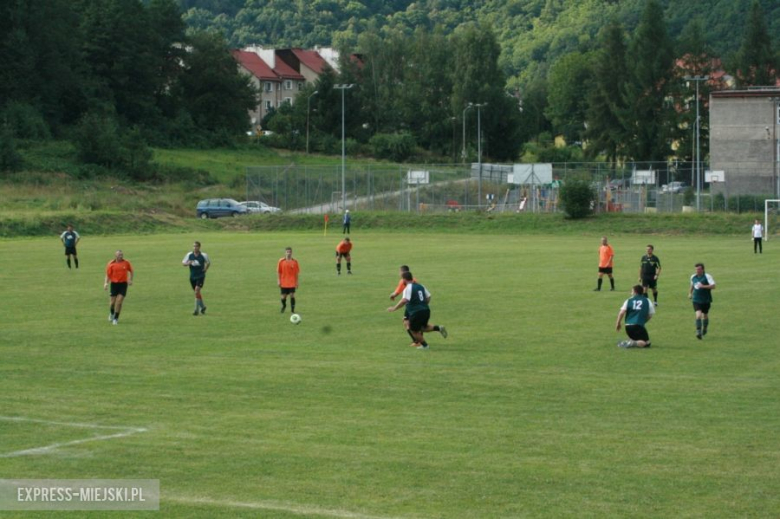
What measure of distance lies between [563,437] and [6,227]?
61.5 meters

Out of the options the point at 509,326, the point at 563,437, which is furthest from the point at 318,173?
the point at 563,437

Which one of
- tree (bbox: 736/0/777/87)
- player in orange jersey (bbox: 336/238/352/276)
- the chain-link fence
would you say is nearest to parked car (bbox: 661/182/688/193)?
the chain-link fence

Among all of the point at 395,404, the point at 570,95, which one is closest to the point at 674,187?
the point at 570,95

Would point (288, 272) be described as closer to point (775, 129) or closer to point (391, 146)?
point (775, 129)

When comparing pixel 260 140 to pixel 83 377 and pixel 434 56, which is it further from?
pixel 83 377

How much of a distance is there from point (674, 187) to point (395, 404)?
77712mm

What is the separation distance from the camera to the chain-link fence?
8844cm

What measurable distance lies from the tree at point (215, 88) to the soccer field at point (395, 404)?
95.8m

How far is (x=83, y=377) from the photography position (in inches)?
813

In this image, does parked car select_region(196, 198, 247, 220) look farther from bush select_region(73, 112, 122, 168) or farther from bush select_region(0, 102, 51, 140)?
bush select_region(0, 102, 51, 140)

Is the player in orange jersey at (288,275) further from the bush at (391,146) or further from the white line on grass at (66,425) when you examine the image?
the bush at (391,146)

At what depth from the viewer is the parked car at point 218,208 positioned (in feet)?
288

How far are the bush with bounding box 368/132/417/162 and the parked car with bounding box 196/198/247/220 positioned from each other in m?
48.7

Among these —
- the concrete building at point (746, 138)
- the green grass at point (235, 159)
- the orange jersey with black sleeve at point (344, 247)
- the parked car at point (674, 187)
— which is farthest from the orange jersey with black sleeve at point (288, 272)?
the green grass at point (235, 159)
